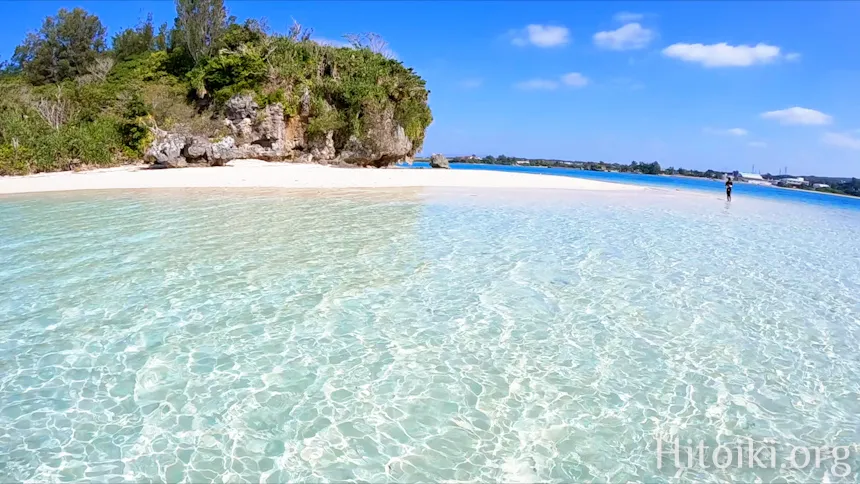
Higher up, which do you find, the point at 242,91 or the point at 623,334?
the point at 242,91

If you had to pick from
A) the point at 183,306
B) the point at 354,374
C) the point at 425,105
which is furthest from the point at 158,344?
the point at 425,105

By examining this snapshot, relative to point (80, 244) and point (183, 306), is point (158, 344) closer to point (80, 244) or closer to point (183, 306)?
point (183, 306)

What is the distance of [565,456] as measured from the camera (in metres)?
3.37

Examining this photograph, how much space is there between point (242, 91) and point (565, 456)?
29855 millimetres

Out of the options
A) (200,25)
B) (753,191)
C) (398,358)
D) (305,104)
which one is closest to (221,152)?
(305,104)

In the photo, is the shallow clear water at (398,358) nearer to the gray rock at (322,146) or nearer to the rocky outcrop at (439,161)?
the gray rock at (322,146)

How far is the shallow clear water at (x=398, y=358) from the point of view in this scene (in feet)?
10.9

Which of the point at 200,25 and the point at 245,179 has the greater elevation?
the point at 200,25

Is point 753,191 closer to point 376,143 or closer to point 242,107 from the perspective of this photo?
point 376,143

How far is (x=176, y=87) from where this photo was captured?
101 feet

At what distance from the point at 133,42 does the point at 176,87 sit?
15.3 metres

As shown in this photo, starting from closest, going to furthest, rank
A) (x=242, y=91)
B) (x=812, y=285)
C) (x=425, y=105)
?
(x=812, y=285)
(x=242, y=91)
(x=425, y=105)

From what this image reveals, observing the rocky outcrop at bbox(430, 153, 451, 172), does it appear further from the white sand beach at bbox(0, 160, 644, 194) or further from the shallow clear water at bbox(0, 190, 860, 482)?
the shallow clear water at bbox(0, 190, 860, 482)

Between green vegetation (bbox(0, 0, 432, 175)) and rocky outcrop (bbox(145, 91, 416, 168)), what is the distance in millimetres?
550
